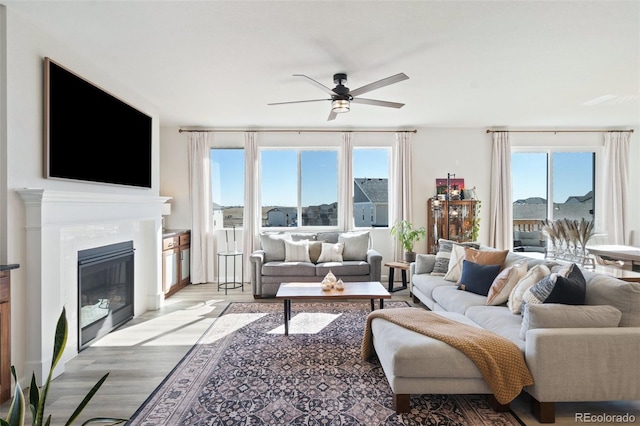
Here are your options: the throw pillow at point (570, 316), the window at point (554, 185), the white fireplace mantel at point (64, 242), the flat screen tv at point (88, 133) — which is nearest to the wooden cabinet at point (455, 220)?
the window at point (554, 185)

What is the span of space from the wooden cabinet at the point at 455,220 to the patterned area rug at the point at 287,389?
2855mm

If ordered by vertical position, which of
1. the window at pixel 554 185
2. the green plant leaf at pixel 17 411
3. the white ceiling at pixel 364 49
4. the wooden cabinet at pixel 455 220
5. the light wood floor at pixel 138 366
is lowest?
the light wood floor at pixel 138 366

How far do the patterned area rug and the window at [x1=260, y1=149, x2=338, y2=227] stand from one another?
285 centimetres

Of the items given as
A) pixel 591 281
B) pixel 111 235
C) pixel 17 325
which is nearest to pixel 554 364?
pixel 591 281

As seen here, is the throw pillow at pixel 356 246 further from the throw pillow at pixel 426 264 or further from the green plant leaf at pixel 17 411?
the green plant leaf at pixel 17 411

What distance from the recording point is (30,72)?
264 cm

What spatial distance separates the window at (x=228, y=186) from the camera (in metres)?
6.28

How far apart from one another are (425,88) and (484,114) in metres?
1.75

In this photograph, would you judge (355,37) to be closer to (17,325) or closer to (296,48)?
(296,48)

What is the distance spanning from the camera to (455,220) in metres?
5.84

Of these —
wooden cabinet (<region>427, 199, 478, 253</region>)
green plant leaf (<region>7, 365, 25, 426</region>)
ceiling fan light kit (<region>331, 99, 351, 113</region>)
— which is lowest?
green plant leaf (<region>7, 365, 25, 426</region>)

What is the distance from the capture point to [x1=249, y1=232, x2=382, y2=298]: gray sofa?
5090 mm

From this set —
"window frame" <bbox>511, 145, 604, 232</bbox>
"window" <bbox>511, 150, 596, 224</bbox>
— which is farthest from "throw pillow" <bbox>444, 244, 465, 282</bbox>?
"window frame" <bbox>511, 145, 604, 232</bbox>

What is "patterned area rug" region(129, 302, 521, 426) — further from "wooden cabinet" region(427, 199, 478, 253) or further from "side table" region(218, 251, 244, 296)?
"wooden cabinet" region(427, 199, 478, 253)
